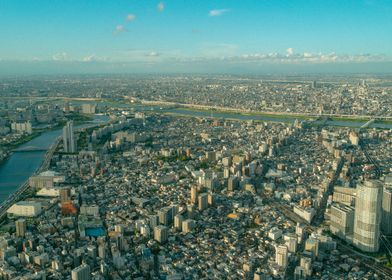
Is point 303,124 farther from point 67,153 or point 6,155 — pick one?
point 6,155

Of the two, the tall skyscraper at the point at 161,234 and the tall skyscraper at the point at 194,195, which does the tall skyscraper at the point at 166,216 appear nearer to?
the tall skyscraper at the point at 161,234

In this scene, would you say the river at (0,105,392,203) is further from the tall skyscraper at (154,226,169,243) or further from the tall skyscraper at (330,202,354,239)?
the tall skyscraper at (330,202,354,239)

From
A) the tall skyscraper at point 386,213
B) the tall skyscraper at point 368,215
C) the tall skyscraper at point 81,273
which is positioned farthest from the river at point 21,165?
the tall skyscraper at point 386,213

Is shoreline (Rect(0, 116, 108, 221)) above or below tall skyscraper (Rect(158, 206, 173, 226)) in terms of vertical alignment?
below

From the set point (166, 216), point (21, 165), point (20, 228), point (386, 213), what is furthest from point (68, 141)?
point (386, 213)

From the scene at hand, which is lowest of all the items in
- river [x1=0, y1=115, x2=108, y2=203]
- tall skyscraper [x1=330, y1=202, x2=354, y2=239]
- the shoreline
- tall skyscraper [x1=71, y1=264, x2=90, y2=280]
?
river [x1=0, y1=115, x2=108, y2=203]

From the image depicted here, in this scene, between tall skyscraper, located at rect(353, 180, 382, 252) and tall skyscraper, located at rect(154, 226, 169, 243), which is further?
tall skyscraper, located at rect(154, 226, 169, 243)

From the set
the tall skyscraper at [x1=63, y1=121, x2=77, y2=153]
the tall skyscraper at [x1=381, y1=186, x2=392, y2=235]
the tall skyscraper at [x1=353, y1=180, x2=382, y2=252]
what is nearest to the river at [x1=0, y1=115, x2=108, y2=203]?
the tall skyscraper at [x1=63, y1=121, x2=77, y2=153]
